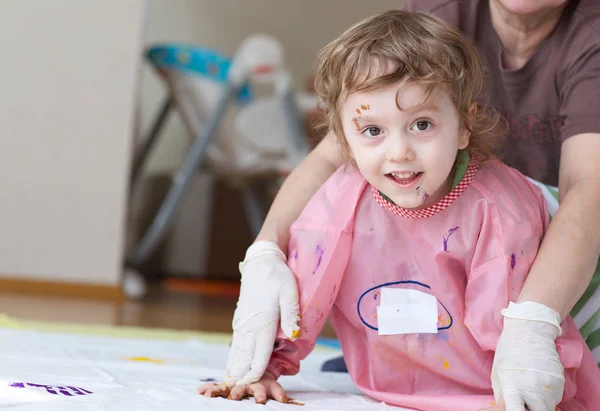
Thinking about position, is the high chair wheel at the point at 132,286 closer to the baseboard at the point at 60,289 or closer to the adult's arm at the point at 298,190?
the baseboard at the point at 60,289

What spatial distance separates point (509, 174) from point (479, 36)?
0.31 m

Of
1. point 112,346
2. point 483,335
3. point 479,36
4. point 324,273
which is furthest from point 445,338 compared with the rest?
point 112,346

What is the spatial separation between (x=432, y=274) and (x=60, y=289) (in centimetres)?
185

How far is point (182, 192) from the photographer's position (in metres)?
2.70

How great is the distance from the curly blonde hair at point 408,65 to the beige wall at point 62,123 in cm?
165

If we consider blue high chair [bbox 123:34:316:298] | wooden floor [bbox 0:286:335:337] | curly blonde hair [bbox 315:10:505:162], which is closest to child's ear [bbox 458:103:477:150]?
curly blonde hair [bbox 315:10:505:162]

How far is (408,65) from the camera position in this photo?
863 mm

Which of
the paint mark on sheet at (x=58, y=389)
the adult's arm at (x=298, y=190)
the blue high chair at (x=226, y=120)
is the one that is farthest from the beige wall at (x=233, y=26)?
the paint mark on sheet at (x=58, y=389)

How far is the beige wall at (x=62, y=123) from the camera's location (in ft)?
8.22

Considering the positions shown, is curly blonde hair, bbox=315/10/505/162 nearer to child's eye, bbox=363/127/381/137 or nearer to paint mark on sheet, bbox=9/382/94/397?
child's eye, bbox=363/127/381/137

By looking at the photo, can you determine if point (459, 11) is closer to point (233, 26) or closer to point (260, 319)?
point (260, 319)

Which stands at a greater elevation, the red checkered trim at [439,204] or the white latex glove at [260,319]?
the red checkered trim at [439,204]

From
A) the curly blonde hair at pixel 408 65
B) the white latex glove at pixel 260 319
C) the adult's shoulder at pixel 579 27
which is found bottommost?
the white latex glove at pixel 260 319

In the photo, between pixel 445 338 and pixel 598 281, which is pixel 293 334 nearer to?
pixel 445 338
